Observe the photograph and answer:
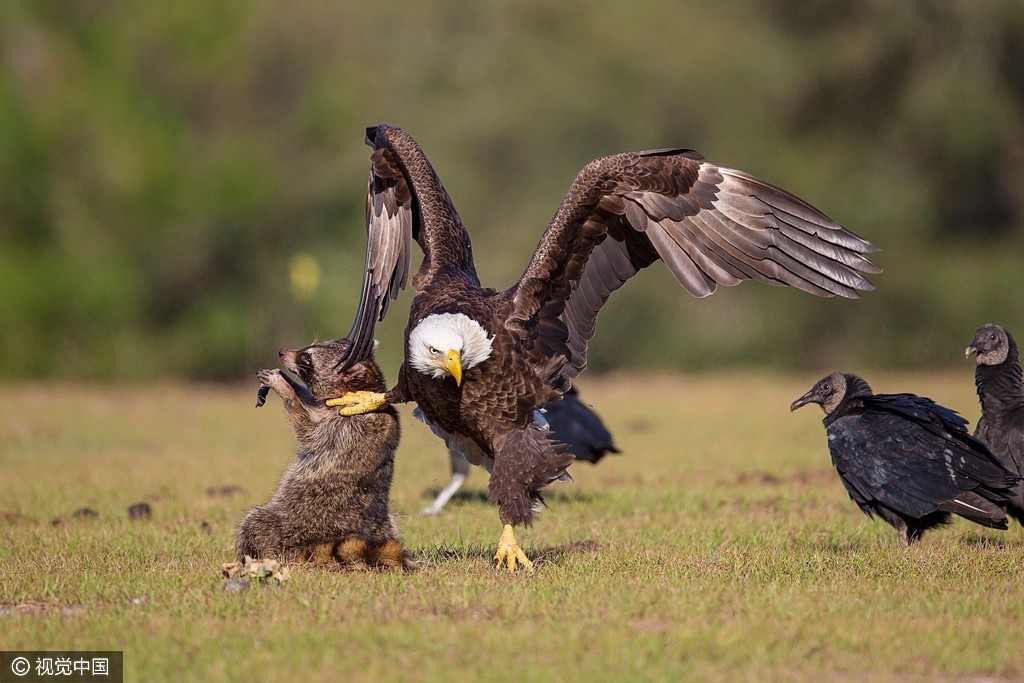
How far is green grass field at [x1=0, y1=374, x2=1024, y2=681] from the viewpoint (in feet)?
16.7

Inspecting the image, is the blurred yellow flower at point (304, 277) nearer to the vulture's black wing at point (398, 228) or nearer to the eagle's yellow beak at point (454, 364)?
the vulture's black wing at point (398, 228)

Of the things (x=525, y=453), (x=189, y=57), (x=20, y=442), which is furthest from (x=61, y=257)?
(x=525, y=453)

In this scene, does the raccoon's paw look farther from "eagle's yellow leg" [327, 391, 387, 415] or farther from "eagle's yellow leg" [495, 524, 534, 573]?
"eagle's yellow leg" [495, 524, 534, 573]

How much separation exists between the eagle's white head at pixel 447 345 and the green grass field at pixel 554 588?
3.59ft

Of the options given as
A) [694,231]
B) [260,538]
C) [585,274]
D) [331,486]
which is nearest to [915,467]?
[694,231]

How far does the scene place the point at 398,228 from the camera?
27.1 ft

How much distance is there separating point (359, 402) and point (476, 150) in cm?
1740

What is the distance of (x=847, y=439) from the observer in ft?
25.7

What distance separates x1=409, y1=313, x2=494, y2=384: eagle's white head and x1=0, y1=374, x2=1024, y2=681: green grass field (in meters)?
1.09

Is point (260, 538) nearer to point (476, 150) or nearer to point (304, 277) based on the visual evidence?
point (304, 277)

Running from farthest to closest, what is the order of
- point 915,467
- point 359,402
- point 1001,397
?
1. point 1001,397
2. point 359,402
3. point 915,467

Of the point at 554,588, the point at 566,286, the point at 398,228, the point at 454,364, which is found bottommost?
the point at 554,588

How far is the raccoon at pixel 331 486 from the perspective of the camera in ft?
22.4

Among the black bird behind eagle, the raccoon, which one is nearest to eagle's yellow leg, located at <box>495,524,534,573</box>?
the raccoon
